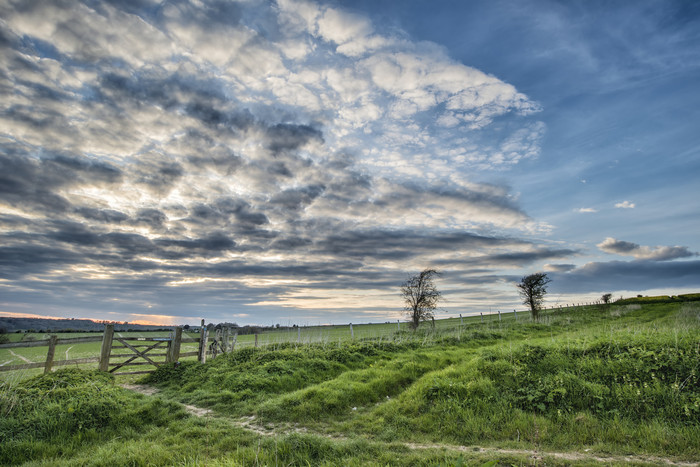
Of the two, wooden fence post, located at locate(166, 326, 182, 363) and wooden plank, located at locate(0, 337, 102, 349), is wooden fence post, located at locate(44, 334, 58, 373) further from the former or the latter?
wooden fence post, located at locate(166, 326, 182, 363)

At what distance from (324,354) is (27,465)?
12.4 metres

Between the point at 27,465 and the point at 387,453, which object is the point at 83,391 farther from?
the point at 387,453

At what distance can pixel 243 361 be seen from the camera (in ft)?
58.0

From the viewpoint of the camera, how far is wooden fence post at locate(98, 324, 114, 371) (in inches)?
638

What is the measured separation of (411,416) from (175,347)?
47.4 feet

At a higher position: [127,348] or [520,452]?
[127,348]

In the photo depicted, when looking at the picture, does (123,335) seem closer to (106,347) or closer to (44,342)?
(106,347)

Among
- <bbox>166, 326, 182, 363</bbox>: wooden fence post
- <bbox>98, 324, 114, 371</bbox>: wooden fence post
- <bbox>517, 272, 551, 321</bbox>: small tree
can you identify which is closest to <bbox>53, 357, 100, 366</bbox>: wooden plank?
<bbox>98, 324, 114, 371</bbox>: wooden fence post

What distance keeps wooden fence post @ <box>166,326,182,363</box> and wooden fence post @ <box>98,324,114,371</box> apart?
2806 millimetres

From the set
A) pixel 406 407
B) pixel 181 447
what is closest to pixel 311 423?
pixel 406 407

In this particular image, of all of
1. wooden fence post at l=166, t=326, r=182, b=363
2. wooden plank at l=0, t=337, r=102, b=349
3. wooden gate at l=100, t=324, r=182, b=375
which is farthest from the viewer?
wooden fence post at l=166, t=326, r=182, b=363

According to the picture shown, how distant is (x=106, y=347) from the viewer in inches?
644

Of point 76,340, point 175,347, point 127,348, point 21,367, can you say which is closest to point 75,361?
point 76,340

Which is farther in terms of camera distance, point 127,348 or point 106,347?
point 127,348
